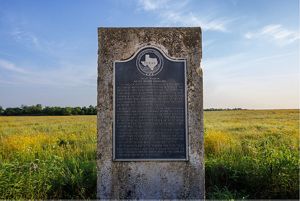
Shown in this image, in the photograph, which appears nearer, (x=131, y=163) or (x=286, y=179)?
(x=131, y=163)

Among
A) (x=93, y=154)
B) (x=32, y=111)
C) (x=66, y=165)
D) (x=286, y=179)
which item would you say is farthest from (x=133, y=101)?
(x=32, y=111)

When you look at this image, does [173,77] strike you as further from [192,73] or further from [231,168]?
[231,168]

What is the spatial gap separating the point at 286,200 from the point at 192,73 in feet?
8.66

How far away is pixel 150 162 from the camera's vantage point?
5125mm

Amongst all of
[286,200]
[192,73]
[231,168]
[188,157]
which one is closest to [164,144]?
[188,157]

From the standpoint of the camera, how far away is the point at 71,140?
469 inches

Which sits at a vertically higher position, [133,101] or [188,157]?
[133,101]

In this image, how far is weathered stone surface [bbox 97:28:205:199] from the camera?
5.13 metres

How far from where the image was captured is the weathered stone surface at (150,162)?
5.13 metres

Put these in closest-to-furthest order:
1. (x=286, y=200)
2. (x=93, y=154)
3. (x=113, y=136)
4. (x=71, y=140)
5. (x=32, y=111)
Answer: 1. (x=113, y=136)
2. (x=286, y=200)
3. (x=93, y=154)
4. (x=71, y=140)
5. (x=32, y=111)

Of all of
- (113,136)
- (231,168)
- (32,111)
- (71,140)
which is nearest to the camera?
(113,136)

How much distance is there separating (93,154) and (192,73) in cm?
446

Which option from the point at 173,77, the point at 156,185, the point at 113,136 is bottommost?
the point at 156,185

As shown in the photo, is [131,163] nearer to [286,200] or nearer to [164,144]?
[164,144]
